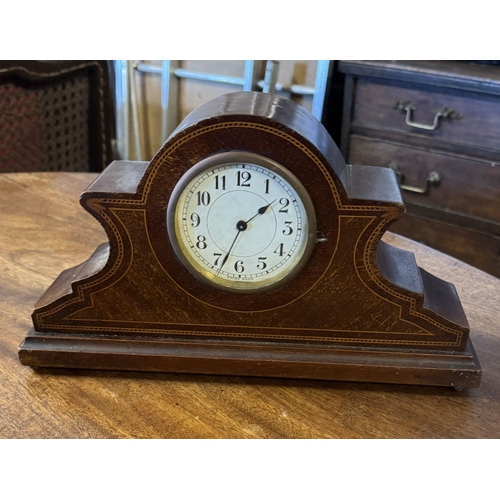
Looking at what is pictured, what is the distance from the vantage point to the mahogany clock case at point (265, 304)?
793mm

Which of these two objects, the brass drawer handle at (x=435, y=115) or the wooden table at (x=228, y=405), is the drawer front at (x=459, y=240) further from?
the wooden table at (x=228, y=405)

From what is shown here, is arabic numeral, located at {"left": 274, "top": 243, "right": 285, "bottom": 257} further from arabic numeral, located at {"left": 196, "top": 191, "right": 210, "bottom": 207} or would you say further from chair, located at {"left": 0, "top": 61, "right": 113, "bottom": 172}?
chair, located at {"left": 0, "top": 61, "right": 113, "bottom": 172}

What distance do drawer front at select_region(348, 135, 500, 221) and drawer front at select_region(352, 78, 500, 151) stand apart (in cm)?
6

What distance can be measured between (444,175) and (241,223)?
127cm

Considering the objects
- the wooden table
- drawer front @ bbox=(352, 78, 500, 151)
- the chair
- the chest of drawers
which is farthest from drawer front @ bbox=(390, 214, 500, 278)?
the chair

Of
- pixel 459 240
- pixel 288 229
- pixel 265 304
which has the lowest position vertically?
pixel 459 240

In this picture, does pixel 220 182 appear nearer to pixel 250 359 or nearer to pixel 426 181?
pixel 250 359

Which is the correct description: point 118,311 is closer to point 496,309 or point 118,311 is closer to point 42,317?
point 42,317

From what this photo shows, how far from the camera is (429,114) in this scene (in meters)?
1.81

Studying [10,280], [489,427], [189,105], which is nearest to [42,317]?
[10,280]

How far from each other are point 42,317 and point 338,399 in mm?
478

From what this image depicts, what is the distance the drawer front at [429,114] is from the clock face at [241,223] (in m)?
1.18

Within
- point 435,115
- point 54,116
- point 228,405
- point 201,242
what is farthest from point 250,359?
point 54,116

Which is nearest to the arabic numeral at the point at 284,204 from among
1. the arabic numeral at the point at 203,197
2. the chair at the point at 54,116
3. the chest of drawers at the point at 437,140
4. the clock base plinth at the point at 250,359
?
the arabic numeral at the point at 203,197
